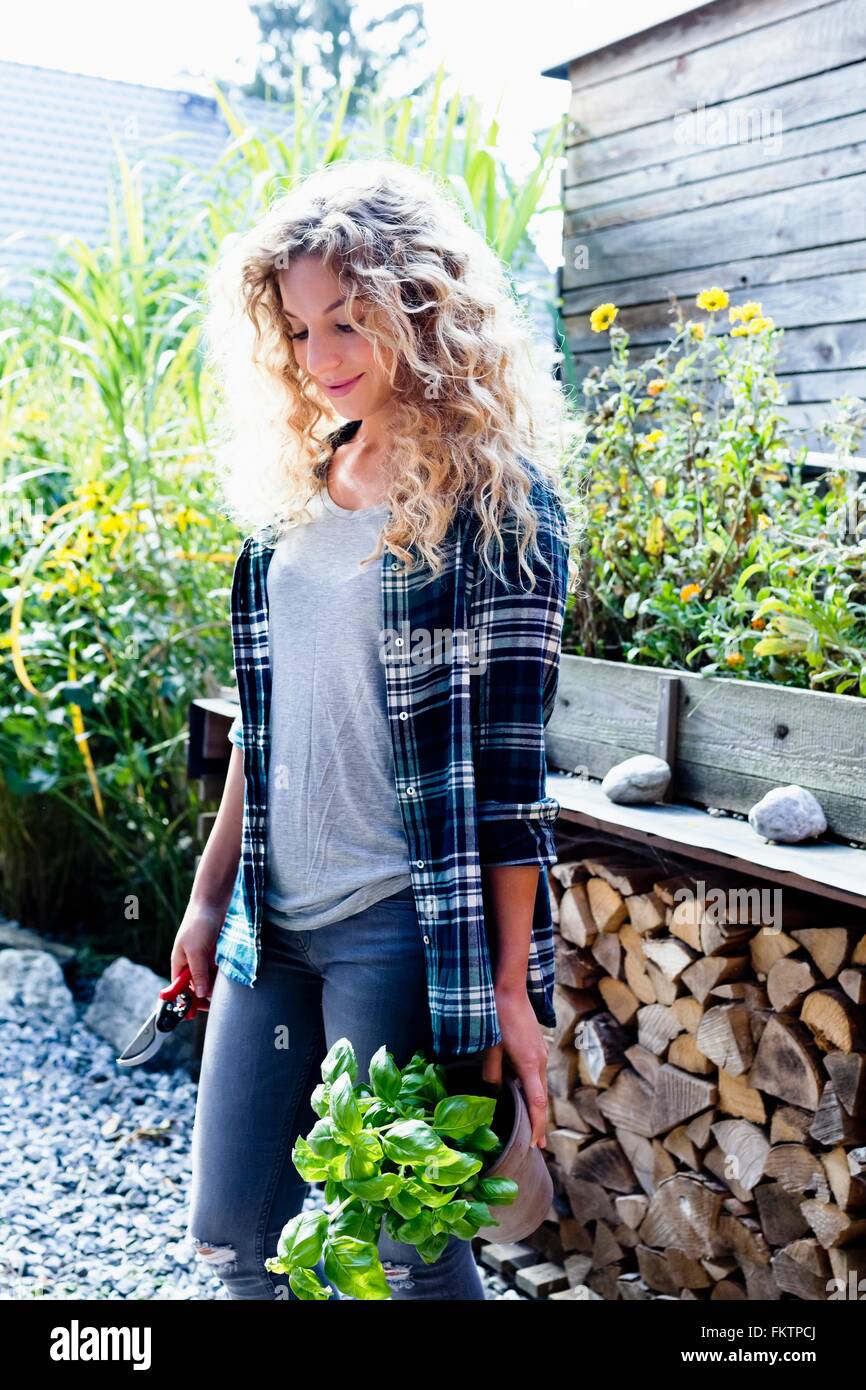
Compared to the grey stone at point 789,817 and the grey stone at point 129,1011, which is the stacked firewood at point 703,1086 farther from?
the grey stone at point 129,1011

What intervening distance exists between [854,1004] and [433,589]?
89 centimetres

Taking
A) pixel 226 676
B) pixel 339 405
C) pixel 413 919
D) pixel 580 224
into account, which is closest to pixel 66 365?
pixel 226 676

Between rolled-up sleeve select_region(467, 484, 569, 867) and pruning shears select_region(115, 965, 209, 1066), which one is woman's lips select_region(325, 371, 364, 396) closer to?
rolled-up sleeve select_region(467, 484, 569, 867)

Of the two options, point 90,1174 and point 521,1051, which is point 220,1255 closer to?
point 521,1051

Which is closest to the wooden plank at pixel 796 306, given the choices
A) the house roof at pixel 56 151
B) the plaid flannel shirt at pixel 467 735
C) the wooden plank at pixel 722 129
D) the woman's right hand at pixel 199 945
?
the wooden plank at pixel 722 129

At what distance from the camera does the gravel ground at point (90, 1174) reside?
2359 millimetres

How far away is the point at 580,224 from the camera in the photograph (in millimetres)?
4066

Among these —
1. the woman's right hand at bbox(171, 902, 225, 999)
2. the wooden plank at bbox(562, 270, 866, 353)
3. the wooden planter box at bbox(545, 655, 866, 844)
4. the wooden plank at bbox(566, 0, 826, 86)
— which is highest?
the wooden plank at bbox(566, 0, 826, 86)

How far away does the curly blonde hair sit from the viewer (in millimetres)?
1434

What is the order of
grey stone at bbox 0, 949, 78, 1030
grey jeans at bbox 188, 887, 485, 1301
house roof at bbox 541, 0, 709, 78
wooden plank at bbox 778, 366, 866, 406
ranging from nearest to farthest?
grey jeans at bbox 188, 887, 485, 1301 < wooden plank at bbox 778, 366, 866, 406 < grey stone at bbox 0, 949, 78, 1030 < house roof at bbox 541, 0, 709, 78

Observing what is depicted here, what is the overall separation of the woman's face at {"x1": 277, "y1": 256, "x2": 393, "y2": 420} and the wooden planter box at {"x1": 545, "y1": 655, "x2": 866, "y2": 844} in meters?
0.90

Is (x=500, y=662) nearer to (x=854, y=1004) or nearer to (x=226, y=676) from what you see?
(x=854, y=1004)

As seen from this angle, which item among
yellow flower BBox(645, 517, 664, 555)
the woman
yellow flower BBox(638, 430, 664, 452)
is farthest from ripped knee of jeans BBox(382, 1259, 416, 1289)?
yellow flower BBox(638, 430, 664, 452)
